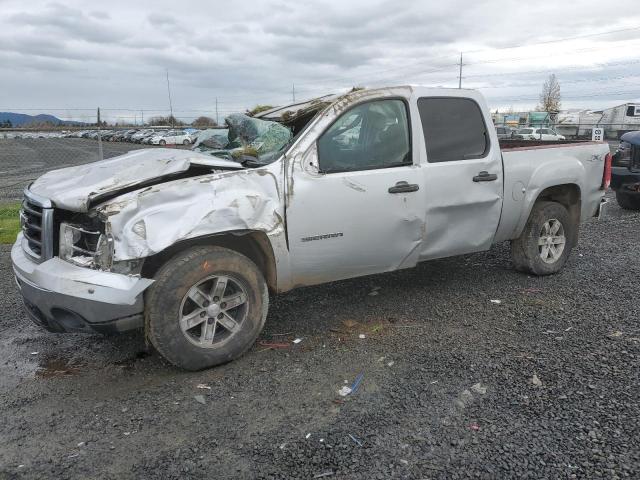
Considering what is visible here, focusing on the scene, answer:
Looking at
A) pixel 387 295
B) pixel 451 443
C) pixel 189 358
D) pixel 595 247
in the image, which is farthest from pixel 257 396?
pixel 595 247

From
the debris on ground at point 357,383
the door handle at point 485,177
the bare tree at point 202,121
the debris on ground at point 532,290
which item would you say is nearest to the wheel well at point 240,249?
the debris on ground at point 357,383

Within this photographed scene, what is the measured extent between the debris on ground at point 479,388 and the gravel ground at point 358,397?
11mm

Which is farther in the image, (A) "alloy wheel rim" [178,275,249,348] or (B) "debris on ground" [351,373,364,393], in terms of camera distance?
(A) "alloy wheel rim" [178,275,249,348]

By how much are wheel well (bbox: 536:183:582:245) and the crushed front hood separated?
3.64 metres

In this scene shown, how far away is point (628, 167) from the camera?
888cm

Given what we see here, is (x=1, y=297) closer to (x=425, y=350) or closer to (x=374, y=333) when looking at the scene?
(x=374, y=333)

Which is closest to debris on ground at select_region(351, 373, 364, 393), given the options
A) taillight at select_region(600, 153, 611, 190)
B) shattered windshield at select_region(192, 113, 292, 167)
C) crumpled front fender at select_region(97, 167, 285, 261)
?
crumpled front fender at select_region(97, 167, 285, 261)

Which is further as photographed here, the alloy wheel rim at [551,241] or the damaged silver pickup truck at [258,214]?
the alloy wheel rim at [551,241]

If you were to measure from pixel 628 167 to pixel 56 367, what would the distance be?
353 inches

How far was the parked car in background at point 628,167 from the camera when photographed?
8.76 metres

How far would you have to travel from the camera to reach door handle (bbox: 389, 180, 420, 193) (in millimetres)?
4230

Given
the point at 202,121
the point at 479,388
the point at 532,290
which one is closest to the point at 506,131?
the point at 202,121

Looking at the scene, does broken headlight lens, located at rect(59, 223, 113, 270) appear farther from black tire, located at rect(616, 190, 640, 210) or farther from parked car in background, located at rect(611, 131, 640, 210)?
black tire, located at rect(616, 190, 640, 210)

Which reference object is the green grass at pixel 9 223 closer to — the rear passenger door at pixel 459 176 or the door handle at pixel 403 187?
the door handle at pixel 403 187
